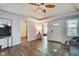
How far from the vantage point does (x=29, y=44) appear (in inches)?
93.3

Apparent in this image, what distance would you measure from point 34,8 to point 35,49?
2.42 ft

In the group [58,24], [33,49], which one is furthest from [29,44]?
[58,24]

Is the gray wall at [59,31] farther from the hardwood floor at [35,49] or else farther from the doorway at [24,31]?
the doorway at [24,31]

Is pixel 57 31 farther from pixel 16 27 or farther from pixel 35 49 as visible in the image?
pixel 16 27

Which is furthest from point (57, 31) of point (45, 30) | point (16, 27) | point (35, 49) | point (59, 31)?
point (16, 27)

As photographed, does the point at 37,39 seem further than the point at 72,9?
Yes

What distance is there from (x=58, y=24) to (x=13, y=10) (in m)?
0.85

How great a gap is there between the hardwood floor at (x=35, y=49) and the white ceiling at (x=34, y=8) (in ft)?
1.63

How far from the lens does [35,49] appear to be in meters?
2.31

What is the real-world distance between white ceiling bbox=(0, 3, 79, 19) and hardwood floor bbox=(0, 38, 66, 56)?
0.50 metres

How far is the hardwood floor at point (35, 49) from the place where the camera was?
2.24 metres

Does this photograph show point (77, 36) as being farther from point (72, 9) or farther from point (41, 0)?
point (41, 0)

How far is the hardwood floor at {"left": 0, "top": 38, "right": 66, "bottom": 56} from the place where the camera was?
2.24 meters

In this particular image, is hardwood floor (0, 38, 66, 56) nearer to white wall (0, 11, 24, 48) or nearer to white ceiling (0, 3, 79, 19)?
white wall (0, 11, 24, 48)
